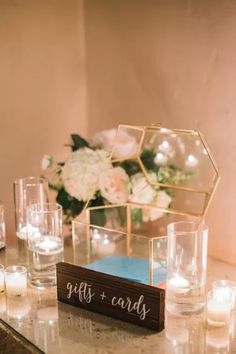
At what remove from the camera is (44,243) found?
130 centimetres

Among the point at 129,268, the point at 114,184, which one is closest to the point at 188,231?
the point at 129,268

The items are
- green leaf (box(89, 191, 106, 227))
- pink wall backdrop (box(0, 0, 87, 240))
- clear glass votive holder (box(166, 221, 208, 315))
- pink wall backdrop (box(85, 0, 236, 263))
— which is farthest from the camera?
pink wall backdrop (box(0, 0, 87, 240))

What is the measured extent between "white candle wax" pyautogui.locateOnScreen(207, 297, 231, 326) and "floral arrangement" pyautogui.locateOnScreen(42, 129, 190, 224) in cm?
39

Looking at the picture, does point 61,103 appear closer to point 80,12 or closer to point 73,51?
point 73,51

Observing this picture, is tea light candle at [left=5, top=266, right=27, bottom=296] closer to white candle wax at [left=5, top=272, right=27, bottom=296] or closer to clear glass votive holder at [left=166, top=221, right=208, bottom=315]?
white candle wax at [left=5, top=272, right=27, bottom=296]

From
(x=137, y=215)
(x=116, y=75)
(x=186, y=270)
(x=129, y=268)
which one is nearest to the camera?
(x=186, y=270)

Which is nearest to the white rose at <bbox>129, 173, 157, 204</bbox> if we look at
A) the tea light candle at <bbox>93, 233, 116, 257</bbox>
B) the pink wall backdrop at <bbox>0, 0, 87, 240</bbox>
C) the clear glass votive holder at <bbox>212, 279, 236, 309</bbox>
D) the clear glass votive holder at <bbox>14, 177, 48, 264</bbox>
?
the tea light candle at <bbox>93, 233, 116, 257</bbox>

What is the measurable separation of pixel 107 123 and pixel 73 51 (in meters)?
0.25

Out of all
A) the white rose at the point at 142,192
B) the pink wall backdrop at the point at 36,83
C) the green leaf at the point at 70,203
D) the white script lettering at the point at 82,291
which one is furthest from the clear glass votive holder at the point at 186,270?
the pink wall backdrop at the point at 36,83

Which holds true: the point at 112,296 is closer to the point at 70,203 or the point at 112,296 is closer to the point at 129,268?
the point at 129,268

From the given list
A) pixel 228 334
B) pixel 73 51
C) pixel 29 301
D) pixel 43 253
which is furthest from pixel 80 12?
pixel 228 334

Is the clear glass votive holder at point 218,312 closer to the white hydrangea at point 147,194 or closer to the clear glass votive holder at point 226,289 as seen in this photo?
the clear glass votive holder at point 226,289

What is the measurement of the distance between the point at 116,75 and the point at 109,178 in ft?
1.30

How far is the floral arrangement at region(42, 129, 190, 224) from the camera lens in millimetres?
1426
